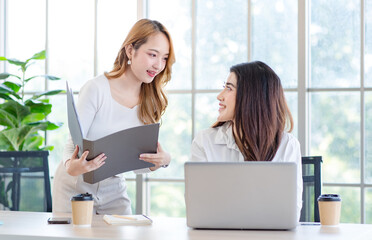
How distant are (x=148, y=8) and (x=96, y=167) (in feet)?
9.01

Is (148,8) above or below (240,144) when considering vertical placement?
above

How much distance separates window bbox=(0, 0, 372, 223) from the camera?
433 cm

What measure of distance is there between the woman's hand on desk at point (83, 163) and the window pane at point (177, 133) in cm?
232

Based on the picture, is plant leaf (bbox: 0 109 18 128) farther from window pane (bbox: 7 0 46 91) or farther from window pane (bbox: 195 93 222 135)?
window pane (bbox: 195 93 222 135)

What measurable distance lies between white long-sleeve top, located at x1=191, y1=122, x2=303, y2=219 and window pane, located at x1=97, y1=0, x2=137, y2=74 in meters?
2.54

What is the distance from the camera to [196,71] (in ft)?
15.4

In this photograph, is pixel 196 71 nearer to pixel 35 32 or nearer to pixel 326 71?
pixel 326 71

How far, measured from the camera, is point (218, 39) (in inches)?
183

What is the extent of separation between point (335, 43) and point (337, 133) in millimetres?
689

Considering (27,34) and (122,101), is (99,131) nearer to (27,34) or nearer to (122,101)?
(122,101)

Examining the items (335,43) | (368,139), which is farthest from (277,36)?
(368,139)

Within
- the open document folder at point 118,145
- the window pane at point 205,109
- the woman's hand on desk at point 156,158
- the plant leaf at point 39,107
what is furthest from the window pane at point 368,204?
the plant leaf at point 39,107

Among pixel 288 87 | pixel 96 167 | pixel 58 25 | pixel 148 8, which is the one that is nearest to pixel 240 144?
pixel 96 167

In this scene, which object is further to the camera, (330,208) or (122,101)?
(122,101)
